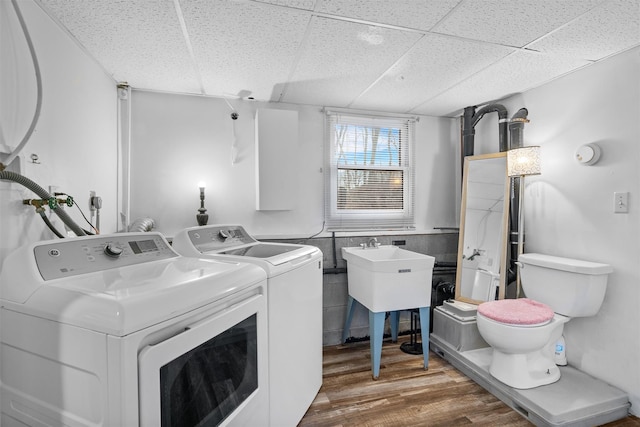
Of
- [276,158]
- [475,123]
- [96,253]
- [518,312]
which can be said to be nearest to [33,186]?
[96,253]

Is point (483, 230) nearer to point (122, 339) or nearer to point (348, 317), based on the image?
point (348, 317)

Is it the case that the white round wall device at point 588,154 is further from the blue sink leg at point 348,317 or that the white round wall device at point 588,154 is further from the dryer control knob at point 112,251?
the dryer control knob at point 112,251

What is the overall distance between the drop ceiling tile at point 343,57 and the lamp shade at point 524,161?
1.18m

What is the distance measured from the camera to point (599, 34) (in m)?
1.63

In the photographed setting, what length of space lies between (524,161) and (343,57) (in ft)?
4.96

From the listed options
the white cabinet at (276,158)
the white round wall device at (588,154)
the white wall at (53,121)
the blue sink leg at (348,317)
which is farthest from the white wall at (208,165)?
the white round wall device at (588,154)

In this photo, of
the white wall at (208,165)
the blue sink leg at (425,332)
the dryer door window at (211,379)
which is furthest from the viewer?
the white wall at (208,165)

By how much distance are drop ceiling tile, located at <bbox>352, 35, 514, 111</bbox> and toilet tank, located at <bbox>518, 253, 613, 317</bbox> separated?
54.2 inches

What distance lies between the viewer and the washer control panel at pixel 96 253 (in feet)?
3.41

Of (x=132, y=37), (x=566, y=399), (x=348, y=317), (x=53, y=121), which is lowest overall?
(x=566, y=399)

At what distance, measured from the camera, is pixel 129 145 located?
233 cm

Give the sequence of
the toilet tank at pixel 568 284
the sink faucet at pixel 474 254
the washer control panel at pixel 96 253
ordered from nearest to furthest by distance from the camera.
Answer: the washer control panel at pixel 96 253, the toilet tank at pixel 568 284, the sink faucet at pixel 474 254

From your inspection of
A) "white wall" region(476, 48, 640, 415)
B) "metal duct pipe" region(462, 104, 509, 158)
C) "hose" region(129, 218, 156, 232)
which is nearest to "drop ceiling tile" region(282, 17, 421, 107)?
"metal duct pipe" region(462, 104, 509, 158)

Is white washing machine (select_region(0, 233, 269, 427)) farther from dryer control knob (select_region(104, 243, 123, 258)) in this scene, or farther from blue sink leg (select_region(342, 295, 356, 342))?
blue sink leg (select_region(342, 295, 356, 342))
